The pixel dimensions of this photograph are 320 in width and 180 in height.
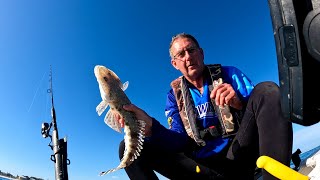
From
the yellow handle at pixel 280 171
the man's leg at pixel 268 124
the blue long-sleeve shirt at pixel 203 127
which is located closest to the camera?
Answer: the yellow handle at pixel 280 171

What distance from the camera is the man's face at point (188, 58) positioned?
370 cm

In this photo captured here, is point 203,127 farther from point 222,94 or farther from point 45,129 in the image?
point 45,129

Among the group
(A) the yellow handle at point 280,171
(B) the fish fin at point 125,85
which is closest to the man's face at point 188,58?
(B) the fish fin at point 125,85

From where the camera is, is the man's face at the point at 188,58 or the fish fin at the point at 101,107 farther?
the man's face at the point at 188,58

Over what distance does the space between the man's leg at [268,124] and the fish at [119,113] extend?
1.11 m

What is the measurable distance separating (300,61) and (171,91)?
9.54 feet

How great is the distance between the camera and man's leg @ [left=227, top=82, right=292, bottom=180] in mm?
2215

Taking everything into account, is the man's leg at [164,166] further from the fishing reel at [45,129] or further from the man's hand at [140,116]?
the fishing reel at [45,129]

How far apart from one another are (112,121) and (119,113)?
0.55 ft

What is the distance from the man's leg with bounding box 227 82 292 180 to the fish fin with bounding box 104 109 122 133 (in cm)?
130

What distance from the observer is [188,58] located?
3678 mm

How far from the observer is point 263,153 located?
229 cm

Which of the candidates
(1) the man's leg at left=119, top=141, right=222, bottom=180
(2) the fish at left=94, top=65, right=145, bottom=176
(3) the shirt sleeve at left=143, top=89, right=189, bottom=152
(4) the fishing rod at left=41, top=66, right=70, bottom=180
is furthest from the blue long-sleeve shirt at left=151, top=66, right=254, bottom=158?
(4) the fishing rod at left=41, top=66, right=70, bottom=180

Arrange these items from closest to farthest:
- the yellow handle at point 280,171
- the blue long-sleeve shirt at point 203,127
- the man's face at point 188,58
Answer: the yellow handle at point 280,171, the blue long-sleeve shirt at point 203,127, the man's face at point 188,58
